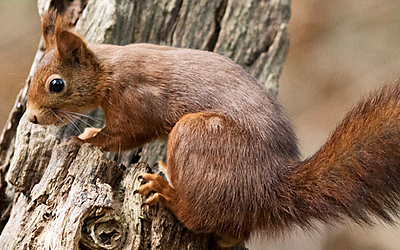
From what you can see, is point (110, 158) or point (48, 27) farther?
point (110, 158)

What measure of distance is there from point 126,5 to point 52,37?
2.11ft

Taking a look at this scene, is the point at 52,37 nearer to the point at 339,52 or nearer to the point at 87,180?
the point at 87,180

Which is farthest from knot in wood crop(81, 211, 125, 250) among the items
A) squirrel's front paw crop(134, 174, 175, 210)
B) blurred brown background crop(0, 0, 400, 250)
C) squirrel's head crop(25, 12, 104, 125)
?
blurred brown background crop(0, 0, 400, 250)

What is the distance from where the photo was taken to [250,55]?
3398mm

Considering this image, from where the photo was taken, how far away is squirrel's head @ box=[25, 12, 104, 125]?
230cm

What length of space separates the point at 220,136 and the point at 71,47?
2.74 ft

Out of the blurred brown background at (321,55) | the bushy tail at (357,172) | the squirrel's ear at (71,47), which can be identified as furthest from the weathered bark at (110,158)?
the blurred brown background at (321,55)

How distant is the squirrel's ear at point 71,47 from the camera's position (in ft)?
7.46

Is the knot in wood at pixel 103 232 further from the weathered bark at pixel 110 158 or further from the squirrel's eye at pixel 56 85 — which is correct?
the squirrel's eye at pixel 56 85

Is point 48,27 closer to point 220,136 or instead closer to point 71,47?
point 71,47

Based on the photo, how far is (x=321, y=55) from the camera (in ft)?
19.7

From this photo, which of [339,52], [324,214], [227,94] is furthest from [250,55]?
[339,52]

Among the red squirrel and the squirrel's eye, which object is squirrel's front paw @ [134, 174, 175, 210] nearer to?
the red squirrel

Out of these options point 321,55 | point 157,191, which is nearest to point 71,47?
point 157,191
